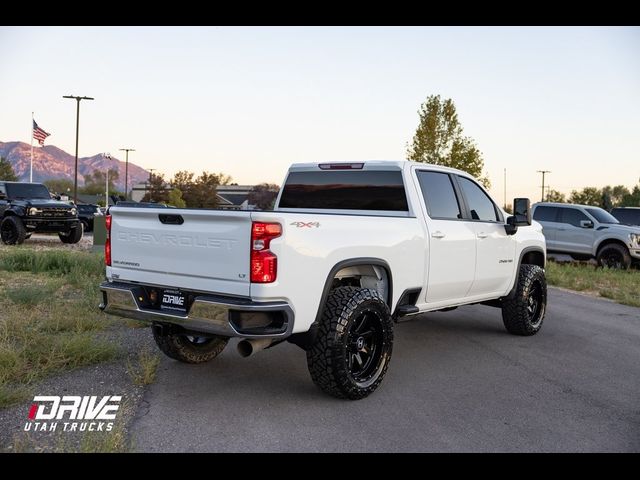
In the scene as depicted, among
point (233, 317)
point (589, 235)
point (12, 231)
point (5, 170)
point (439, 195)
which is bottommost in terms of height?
point (233, 317)

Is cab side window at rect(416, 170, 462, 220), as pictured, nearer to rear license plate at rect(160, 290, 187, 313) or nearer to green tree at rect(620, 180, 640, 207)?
rear license plate at rect(160, 290, 187, 313)

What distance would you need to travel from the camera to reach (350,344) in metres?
5.26

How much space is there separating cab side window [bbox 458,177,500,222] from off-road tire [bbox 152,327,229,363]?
3.06m

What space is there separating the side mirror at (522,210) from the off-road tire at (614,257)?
11389 millimetres

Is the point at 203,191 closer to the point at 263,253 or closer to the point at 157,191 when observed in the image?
the point at 157,191

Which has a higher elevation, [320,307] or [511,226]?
[511,226]

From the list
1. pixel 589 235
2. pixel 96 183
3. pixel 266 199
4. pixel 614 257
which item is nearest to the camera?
pixel 266 199

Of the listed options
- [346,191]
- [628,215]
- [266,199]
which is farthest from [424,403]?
[628,215]

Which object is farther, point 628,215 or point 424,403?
point 628,215

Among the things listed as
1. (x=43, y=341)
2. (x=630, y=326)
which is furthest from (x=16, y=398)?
(x=630, y=326)

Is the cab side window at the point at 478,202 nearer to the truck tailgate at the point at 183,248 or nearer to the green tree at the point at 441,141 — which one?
the truck tailgate at the point at 183,248

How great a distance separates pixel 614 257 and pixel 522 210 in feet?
38.7
